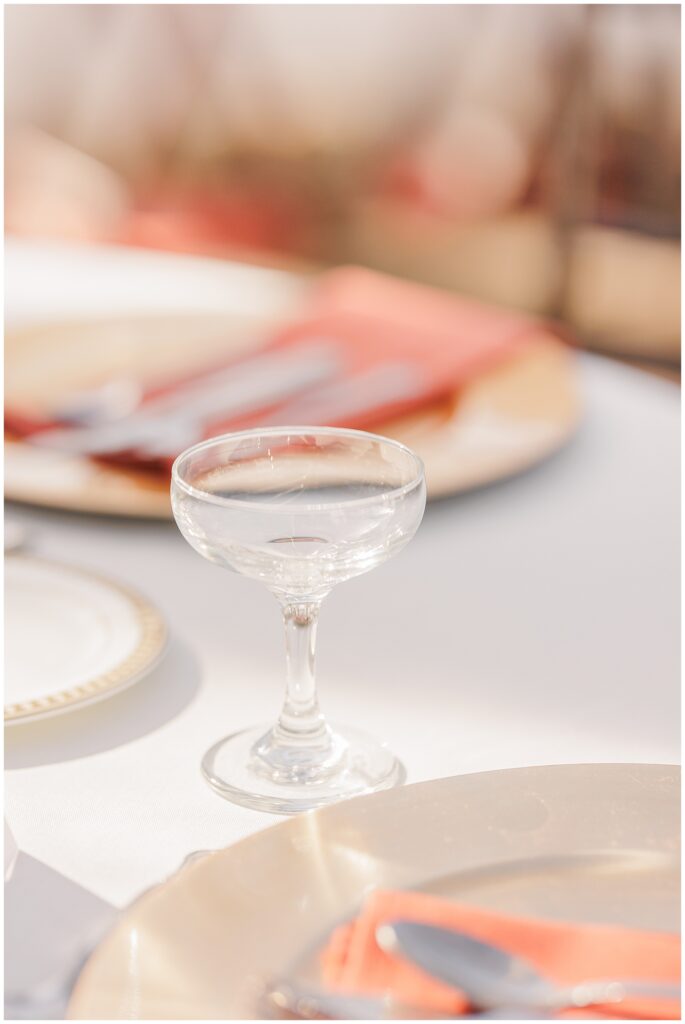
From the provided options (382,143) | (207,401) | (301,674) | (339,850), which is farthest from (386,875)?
(382,143)

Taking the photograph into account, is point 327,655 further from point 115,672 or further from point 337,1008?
point 337,1008

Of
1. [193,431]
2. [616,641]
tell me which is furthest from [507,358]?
[616,641]

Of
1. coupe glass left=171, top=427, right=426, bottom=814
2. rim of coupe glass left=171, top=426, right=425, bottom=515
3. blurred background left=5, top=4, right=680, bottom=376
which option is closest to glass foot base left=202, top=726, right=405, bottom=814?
coupe glass left=171, top=427, right=426, bottom=814

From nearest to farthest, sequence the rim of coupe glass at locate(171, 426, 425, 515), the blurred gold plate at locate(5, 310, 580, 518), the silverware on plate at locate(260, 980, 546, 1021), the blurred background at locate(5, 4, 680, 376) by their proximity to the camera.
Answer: the silverware on plate at locate(260, 980, 546, 1021), the rim of coupe glass at locate(171, 426, 425, 515), the blurred gold plate at locate(5, 310, 580, 518), the blurred background at locate(5, 4, 680, 376)

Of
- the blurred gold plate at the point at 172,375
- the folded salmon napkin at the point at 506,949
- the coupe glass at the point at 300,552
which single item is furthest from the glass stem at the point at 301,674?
the blurred gold plate at the point at 172,375

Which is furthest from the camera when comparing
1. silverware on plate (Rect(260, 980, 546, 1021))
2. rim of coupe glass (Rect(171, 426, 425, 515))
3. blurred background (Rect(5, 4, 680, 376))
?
blurred background (Rect(5, 4, 680, 376))

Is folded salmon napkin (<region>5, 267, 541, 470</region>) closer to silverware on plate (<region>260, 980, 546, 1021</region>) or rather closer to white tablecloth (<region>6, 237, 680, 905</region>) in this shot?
white tablecloth (<region>6, 237, 680, 905</region>)

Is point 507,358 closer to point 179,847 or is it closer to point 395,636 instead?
point 395,636
